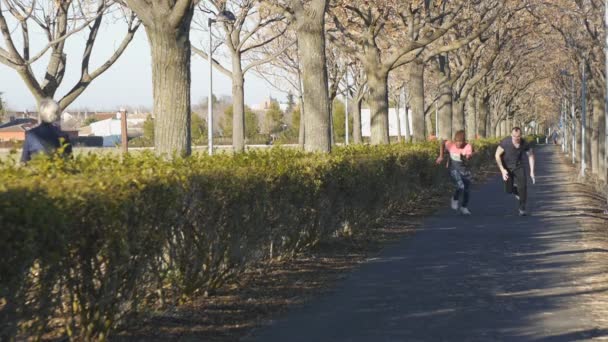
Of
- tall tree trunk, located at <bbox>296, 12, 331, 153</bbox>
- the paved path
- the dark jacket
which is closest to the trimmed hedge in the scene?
the paved path

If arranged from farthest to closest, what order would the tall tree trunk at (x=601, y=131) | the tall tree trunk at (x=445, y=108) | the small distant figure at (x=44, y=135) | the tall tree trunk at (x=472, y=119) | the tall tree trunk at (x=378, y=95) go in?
the tall tree trunk at (x=472, y=119) < the tall tree trunk at (x=445, y=108) < the tall tree trunk at (x=601, y=131) < the tall tree trunk at (x=378, y=95) < the small distant figure at (x=44, y=135)

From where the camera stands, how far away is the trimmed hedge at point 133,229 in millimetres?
6098

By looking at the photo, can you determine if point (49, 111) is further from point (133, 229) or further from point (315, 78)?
point (315, 78)

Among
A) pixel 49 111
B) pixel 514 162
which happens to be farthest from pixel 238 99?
pixel 49 111

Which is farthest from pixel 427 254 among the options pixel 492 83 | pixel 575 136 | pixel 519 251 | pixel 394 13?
pixel 575 136

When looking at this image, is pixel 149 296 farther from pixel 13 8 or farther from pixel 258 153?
pixel 13 8

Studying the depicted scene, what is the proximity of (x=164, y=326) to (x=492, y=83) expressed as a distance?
46625mm

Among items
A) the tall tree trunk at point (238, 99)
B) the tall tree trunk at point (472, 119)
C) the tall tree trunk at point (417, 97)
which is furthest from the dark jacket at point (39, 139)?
the tall tree trunk at point (472, 119)

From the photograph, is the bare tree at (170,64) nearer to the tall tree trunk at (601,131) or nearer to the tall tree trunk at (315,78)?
the tall tree trunk at (315,78)

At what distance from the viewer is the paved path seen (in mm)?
8836

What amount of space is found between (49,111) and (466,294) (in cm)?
457

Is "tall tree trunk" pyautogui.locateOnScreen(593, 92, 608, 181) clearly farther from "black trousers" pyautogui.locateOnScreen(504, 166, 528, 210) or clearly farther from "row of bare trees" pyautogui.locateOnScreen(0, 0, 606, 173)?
"black trousers" pyautogui.locateOnScreen(504, 166, 528, 210)

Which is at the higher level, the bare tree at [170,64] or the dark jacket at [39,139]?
the bare tree at [170,64]

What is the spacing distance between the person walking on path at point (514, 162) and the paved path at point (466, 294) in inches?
116
